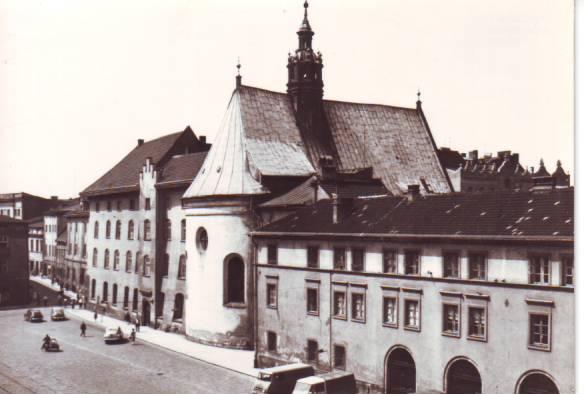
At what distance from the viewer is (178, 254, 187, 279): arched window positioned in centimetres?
5606

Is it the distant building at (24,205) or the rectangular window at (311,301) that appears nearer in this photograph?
the rectangular window at (311,301)

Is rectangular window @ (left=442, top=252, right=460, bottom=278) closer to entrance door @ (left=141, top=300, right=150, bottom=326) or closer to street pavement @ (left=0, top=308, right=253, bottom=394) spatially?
street pavement @ (left=0, top=308, right=253, bottom=394)

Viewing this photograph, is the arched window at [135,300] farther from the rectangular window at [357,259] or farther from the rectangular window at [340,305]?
the rectangular window at [357,259]

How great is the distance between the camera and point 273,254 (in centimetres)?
4106

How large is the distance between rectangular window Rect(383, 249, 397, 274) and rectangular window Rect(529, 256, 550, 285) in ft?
24.8

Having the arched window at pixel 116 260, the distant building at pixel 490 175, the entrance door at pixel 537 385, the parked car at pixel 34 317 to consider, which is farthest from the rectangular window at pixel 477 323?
Answer: the distant building at pixel 490 175

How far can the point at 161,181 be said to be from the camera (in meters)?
58.8

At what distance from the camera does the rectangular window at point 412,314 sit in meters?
31.8

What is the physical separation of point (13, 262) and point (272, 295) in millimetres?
43775

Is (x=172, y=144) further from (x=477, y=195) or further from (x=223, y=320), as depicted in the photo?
(x=477, y=195)

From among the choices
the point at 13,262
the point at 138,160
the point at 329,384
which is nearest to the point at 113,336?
the point at 138,160

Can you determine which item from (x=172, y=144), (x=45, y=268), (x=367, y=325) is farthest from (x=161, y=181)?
(x=45, y=268)

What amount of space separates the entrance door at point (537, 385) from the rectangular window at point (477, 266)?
460cm

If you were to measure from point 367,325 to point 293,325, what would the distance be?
6406mm
